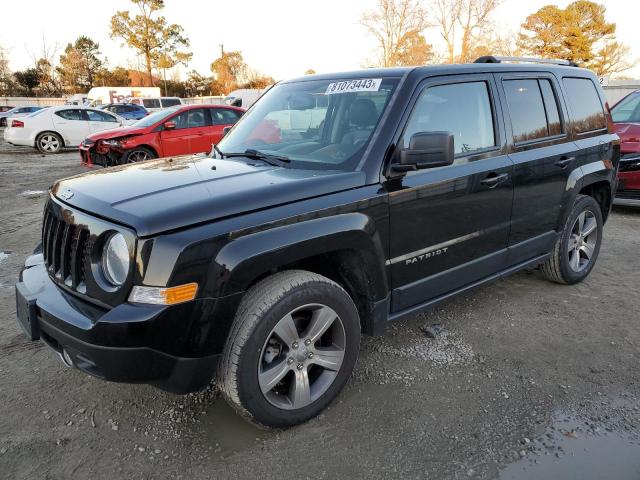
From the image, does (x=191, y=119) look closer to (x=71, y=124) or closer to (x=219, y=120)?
(x=219, y=120)

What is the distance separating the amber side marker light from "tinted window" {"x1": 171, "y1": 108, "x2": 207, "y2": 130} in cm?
948

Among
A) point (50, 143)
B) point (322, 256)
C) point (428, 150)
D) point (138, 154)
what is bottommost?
point (50, 143)

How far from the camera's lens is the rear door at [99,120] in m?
16.6

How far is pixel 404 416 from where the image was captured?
8.96 ft

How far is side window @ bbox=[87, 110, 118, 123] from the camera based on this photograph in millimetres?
16602


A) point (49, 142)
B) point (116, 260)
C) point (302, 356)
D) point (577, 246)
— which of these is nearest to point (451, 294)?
point (302, 356)

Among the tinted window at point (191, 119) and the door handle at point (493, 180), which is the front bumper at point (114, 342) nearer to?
the door handle at point (493, 180)

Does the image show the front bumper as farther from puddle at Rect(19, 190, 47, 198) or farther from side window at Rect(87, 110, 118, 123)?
side window at Rect(87, 110, 118, 123)

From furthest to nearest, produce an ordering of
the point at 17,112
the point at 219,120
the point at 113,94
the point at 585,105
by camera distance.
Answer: the point at 113,94
the point at 17,112
the point at 219,120
the point at 585,105

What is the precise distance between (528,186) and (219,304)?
2546 mm

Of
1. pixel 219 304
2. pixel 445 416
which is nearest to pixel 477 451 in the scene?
pixel 445 416

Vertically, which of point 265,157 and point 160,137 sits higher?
point 265,157

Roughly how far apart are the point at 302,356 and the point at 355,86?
1755mm

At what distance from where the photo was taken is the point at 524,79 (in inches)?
148
